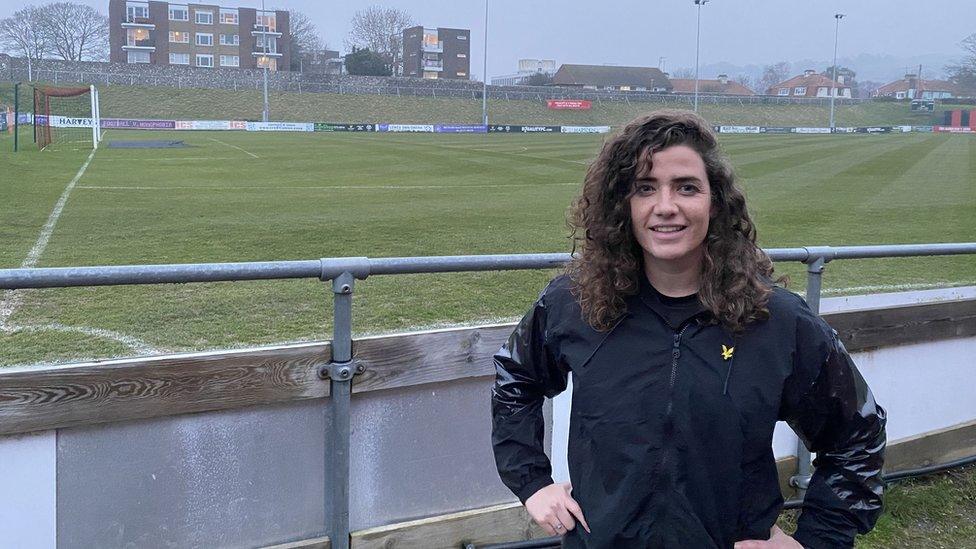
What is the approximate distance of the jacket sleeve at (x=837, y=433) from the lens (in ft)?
6.77

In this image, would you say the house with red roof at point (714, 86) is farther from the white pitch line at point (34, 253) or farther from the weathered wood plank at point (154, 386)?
the weathered wood plank at point (154, 386)

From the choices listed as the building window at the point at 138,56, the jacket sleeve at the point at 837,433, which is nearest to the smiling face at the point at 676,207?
the jacket sleeve at the point at 837,433

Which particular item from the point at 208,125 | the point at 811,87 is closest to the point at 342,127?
the point at 208,125

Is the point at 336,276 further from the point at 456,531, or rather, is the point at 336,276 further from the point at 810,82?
the point at 810,82

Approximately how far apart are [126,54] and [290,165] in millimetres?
86796

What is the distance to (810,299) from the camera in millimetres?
4281

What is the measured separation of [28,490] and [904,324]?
4.16m

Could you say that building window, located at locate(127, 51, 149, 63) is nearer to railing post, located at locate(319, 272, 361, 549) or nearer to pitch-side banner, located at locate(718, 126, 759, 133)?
pitch-side banner, located at locate(718, 126, 759, 133)

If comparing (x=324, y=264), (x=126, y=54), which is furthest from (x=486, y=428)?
(x=126, y=54)

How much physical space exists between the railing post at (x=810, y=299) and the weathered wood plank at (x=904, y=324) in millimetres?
208

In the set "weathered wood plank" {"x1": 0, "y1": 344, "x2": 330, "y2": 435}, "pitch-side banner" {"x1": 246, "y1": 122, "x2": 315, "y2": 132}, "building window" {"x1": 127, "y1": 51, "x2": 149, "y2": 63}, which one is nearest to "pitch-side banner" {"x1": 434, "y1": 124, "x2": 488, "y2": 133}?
"pitch-side banner" {"x1": 246, "y1": 122, "x2": 315, "y2": 132}

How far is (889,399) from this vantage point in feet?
15.7

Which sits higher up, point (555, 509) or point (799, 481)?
point (555, 509)

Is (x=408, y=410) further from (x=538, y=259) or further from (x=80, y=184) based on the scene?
(x=80, y=184)
